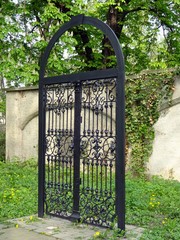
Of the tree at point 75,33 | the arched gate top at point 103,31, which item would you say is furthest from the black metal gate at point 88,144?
the tree at point 75,33

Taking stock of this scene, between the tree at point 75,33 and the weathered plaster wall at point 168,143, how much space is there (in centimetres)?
414

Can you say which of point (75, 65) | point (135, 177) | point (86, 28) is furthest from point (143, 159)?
point (86, 28)

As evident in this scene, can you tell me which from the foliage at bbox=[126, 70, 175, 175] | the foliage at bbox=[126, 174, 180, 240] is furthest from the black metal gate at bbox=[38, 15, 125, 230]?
the foliage at bbox=[126, 70, 175, 175]

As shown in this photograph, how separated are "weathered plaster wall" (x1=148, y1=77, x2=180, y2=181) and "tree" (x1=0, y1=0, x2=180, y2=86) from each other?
4.14 m

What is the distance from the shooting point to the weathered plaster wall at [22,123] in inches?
501

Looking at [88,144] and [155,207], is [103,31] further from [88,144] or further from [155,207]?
[155,207]

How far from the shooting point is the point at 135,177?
10.0 meters

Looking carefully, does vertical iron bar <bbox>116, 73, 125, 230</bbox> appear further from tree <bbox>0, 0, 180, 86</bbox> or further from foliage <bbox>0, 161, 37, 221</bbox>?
tree <bbox>0, 0, 180, 86</bbox>

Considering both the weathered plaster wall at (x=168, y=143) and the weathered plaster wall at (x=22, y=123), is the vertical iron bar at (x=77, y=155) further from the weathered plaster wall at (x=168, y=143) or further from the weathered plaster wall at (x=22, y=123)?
the weathered plaster wall at (x=22, y=123)

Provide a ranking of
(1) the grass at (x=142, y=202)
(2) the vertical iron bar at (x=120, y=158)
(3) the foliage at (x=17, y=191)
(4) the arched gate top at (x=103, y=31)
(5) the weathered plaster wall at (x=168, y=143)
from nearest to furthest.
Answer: (2) the vertical iron bar at (x=120, y=158)
(4) the arched gate top at (x=103, y=31)
(1) the grass at (x=142, y=202)
(3) the foliage at (x=17, y=191)
(5) the weathered plaster wall at (x=168, y=143)

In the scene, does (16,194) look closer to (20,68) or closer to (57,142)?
(57,142)

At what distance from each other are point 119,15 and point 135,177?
24.3 feet

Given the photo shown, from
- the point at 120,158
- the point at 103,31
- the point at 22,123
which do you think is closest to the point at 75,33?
the point at 22,123

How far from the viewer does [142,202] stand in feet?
22.7
